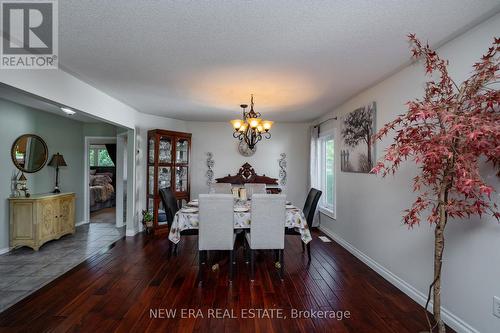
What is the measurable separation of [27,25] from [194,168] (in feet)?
13.0

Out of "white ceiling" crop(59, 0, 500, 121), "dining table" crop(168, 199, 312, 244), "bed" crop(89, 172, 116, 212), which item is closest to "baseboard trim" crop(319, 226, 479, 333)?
"dining table" crop(168, 199, 312, 244)

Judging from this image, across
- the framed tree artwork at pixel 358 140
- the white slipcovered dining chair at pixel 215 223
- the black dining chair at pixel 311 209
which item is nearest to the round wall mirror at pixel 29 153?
the white slipcovered dining chair at pixel 215 223

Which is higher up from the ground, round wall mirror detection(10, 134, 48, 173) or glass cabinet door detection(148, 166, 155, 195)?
round wall mirror detection(10, 134, 48, 173)

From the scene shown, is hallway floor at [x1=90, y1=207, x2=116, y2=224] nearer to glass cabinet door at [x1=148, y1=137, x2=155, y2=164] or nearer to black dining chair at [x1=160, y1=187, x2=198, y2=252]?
glass cabinet door at [x1=148, y1=137, x2=155, y2=164]

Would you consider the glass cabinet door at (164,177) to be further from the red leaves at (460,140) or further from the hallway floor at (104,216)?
the red leaves at (460,140)

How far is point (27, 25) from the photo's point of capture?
1.89m

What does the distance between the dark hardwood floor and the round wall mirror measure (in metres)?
2.12

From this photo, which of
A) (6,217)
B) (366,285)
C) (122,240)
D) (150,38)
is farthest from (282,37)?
(6,217)

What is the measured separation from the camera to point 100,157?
920 cm

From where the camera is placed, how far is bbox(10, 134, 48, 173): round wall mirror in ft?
12.8

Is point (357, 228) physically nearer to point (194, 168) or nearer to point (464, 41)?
point (464, 41)

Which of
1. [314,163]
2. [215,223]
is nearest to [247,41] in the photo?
[215,223]

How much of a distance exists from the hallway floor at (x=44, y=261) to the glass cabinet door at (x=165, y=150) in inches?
64.0

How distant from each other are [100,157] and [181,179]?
229 inches
